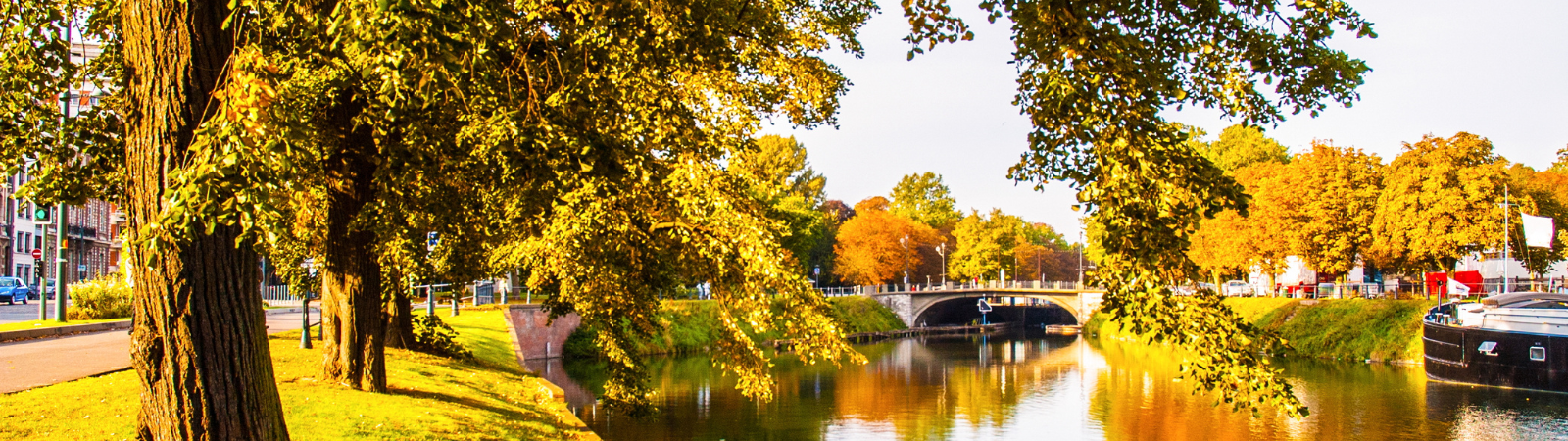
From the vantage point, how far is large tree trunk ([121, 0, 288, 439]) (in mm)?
6730

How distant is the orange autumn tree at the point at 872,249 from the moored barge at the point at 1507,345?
48.9 metres

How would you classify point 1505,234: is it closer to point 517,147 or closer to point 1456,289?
point 1456,289

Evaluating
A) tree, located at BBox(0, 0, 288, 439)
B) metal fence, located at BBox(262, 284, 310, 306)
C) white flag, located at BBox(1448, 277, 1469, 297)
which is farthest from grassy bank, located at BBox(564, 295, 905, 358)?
tree, located at BBox(0, 0, 288, 439)

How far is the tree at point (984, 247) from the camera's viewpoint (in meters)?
87.9

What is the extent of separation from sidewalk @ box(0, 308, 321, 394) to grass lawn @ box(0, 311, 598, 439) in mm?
598

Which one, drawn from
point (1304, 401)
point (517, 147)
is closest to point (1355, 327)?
point (1304, 401)

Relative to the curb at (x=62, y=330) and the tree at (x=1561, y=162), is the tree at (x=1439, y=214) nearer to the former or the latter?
the tree at (x=1561, y=162)

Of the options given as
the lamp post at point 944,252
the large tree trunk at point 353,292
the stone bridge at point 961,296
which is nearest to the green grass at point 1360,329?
→ the stone bridge at point 961,296

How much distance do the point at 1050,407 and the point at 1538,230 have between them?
23812 mm

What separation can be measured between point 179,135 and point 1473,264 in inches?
1983

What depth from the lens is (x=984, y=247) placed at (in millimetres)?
88125

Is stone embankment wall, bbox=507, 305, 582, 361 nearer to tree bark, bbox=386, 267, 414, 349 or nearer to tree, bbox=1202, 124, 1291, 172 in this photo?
tree bark, bbox=386, 267, 414, 349

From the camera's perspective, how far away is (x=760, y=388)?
14.6m

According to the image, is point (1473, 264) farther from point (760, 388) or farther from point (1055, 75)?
point (1055, 75)
